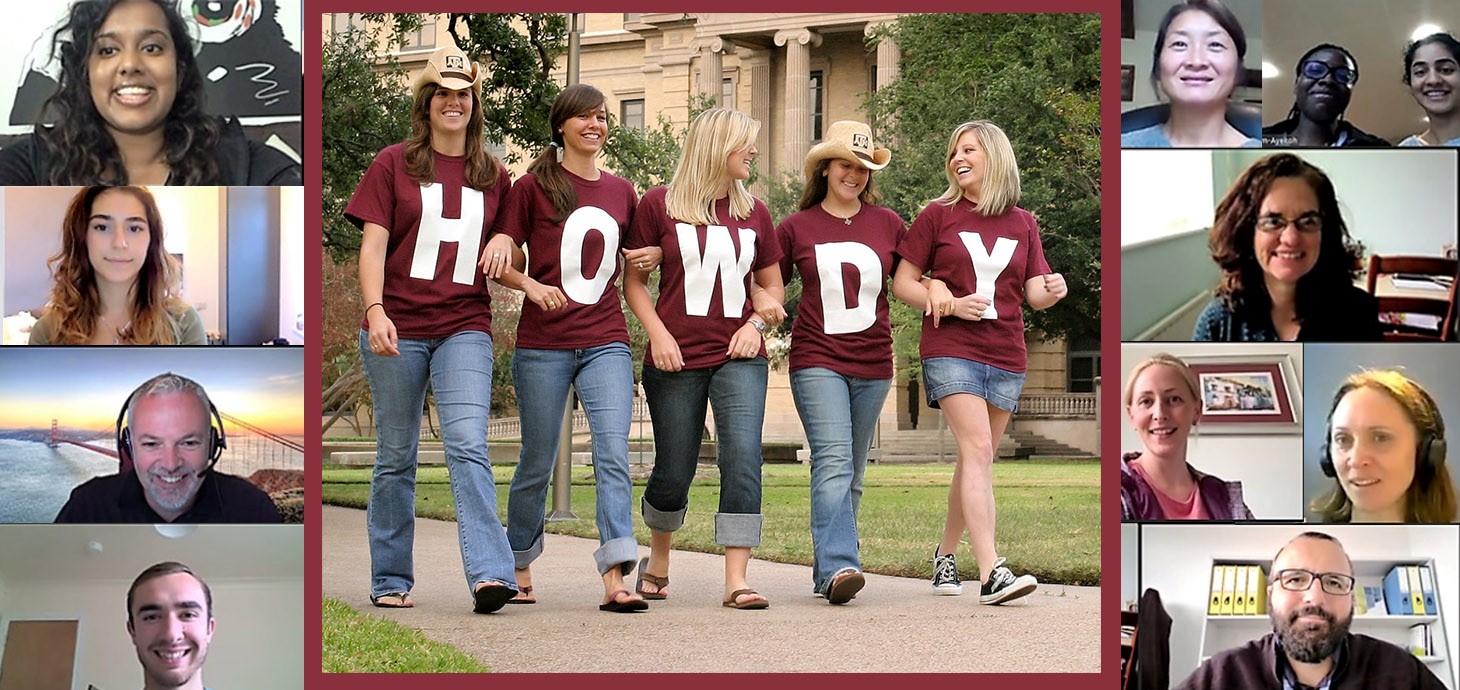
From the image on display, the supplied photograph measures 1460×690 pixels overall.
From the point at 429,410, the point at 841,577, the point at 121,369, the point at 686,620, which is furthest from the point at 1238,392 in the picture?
the point at 429,410

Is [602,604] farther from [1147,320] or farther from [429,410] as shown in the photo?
[429,410]

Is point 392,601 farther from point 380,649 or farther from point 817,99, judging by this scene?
point 817,99

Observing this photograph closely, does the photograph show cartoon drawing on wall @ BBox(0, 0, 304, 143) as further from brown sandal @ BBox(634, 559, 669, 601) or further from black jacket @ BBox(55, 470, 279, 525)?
brown sandal @ BBox(634, 559, 669, 601)

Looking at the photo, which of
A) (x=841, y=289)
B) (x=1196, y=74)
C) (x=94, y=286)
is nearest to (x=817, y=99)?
(x=841, y=289)

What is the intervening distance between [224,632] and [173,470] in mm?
482

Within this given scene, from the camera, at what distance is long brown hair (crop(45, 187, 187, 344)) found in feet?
16.3

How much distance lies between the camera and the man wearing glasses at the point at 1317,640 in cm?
498

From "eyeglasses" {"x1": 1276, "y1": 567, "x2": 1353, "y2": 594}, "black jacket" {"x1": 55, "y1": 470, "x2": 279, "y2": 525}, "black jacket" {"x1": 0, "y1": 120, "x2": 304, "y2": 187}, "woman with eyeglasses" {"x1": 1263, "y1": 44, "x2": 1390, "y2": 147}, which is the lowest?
"eyeglasses" {"x1": 1276, "y1": 567, "x2": 1353, "y2": 594}

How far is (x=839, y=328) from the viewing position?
5.62 meters

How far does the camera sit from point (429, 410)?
13500mm

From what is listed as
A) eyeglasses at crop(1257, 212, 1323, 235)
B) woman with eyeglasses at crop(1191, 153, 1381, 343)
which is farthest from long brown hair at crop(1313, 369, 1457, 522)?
eyeglasses at crop(1257, 212, 1323, 235)

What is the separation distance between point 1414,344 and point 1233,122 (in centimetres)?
80

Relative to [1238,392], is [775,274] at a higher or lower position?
higher

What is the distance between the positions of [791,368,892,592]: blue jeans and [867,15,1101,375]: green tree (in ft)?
23.7
